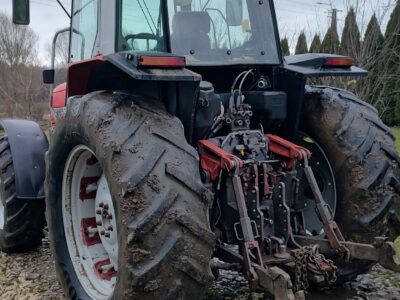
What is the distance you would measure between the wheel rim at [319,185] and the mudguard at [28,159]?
2186mm

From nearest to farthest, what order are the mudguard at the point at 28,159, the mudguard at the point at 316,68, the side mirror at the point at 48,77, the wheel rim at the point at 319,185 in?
1. the mudguard at the point at 316,68
2. the wheel rim at the point at 319,185
3. the mudguard at the point at 28,159
4. the side mirror at the point at 48,77

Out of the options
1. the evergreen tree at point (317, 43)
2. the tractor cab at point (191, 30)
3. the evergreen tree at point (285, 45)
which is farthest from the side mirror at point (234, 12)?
the evergreen tree at point (285, 45)

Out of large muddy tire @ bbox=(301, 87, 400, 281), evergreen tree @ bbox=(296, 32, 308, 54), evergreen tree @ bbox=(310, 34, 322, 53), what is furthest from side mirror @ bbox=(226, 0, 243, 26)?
evergreen tree @ bbox=(296, 32, 308, 54)

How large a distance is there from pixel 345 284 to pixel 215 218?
1.37 m

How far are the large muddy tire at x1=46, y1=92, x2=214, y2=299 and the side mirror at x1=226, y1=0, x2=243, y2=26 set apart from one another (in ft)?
4.27

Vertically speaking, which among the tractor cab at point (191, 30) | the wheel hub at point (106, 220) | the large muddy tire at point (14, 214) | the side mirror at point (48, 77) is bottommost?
the large muddy tire at point (14, 214)

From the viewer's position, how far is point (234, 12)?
12.6 ft

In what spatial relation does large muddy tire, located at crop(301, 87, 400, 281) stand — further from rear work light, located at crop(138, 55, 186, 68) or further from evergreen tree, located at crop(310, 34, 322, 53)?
evergreen tree, located at crop(310, 34, 322, 53)

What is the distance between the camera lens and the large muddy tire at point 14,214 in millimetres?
4645

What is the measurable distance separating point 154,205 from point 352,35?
1208 centimetres

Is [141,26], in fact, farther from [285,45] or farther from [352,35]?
[285,45]

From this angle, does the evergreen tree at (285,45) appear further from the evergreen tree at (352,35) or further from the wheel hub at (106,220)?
the wheel hub at (106,220)

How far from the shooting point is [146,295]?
2.53 m

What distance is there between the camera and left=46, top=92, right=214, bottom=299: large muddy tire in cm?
250
